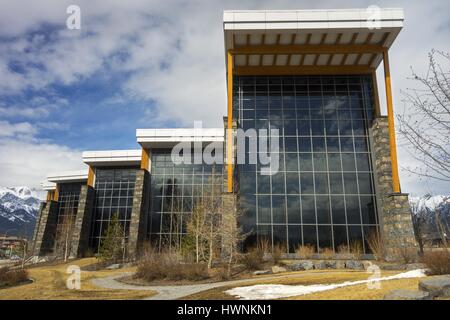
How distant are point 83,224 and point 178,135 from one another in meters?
14.6

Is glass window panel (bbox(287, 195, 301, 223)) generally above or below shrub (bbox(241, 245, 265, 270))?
above

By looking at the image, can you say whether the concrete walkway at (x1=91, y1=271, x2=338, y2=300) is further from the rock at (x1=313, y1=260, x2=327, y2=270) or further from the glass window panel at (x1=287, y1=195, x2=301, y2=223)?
A: the glass window panel at (x1=287, y1=195, x2=301, y2=223)

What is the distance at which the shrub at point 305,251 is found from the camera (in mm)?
23188

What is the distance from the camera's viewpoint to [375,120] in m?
25.9

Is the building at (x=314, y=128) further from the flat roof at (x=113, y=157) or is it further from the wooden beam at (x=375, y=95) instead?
the flat roof at (x=113, y=157)

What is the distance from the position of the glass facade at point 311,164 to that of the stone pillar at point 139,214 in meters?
11.6

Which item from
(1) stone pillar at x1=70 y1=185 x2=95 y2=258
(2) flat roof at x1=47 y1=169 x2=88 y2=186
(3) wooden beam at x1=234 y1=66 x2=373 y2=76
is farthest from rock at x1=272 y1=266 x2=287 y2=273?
(2) flat roof at x1=47 y1=169 x2=88 y2=186

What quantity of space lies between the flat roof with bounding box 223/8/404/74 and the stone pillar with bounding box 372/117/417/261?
6.13m

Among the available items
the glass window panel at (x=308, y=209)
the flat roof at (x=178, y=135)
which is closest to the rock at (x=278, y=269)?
the glass window panel at (x=308, y=209)

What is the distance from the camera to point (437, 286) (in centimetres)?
882

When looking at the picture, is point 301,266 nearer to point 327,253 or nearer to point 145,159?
point 327,253

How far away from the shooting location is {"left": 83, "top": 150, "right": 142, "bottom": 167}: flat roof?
116ft
